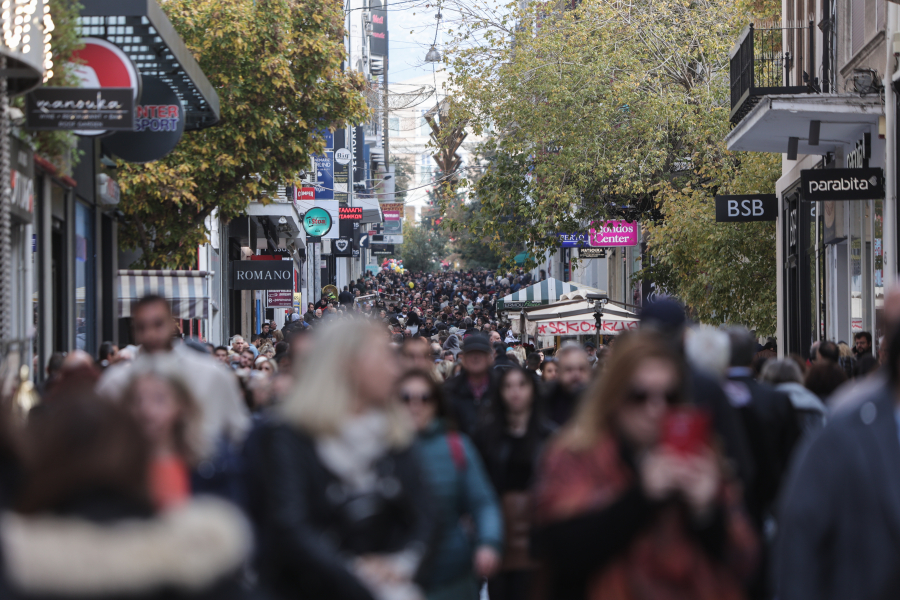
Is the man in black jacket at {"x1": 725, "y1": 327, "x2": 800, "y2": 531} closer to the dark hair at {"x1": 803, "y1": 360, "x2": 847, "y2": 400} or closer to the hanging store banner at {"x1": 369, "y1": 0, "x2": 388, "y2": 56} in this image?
the dark hair at {"x1": 803, "y1": 360, "x2": 847, "y2": 400}

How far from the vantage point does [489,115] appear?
1122 inches

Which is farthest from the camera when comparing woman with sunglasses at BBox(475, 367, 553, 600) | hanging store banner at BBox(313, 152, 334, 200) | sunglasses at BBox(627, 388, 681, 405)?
hanging store banner at BBox(313, 152, 334, 200)

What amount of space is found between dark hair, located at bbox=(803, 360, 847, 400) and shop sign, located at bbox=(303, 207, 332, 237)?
33.9m

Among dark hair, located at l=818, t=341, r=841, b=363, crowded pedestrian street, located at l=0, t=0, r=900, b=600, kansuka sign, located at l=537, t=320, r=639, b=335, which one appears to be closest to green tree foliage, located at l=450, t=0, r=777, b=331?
crowded pedestrian street, located at l=0, t=0, r=900, b=600

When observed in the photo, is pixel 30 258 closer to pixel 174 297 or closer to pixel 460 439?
pixel 174 297

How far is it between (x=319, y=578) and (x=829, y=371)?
17.4ft

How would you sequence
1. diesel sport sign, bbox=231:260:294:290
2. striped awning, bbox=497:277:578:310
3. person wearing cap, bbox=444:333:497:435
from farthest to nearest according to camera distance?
1. diesel sport sign, bbox=231:260:294:290
2. striped awning, bbox=497:277:578:310
3. person wearing cap, bbox=444:333:497:435

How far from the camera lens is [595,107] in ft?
89.1

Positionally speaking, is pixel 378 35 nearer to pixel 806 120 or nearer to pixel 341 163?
pixel 341 163

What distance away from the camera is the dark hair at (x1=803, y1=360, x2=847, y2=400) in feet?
25.7

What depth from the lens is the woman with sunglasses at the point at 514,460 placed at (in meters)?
5.74

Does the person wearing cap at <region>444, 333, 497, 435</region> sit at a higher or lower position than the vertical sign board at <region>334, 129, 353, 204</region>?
lower

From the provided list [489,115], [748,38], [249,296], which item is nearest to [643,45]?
[489,115]

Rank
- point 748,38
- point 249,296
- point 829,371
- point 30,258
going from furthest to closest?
point 249,296, point 748,38, point 30,258, point 829,371
